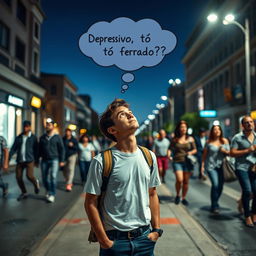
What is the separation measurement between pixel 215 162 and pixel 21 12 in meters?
18.2

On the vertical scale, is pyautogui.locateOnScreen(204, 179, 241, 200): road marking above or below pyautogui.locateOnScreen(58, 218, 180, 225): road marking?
above

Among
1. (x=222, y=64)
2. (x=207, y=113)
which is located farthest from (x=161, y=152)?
(x=207, y=113)

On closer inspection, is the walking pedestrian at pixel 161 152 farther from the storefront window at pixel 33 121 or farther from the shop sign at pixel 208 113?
the shop sign at pixel 208 113

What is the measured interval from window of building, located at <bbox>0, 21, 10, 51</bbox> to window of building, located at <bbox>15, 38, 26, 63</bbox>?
1.80m

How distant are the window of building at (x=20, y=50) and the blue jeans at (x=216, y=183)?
55.9 ft

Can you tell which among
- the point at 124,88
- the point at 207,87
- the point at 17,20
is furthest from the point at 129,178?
the point at 207,87

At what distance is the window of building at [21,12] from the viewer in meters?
20.1

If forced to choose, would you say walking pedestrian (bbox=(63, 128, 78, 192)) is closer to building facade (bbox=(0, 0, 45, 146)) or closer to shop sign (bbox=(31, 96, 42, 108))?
building facade (bbox=(0, 0, 45, 146))

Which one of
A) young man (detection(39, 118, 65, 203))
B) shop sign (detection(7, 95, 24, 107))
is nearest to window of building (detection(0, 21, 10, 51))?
shop sign (detection(7, 95, 24, 107))

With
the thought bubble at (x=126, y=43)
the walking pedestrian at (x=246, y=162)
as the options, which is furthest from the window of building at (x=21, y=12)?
the thought bubble at (x=126, y=43)

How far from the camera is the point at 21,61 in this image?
2117 cm

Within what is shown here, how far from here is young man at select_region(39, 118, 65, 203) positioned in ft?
25.1

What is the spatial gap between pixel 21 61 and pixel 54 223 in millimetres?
17543

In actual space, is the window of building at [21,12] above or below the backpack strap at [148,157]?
above
